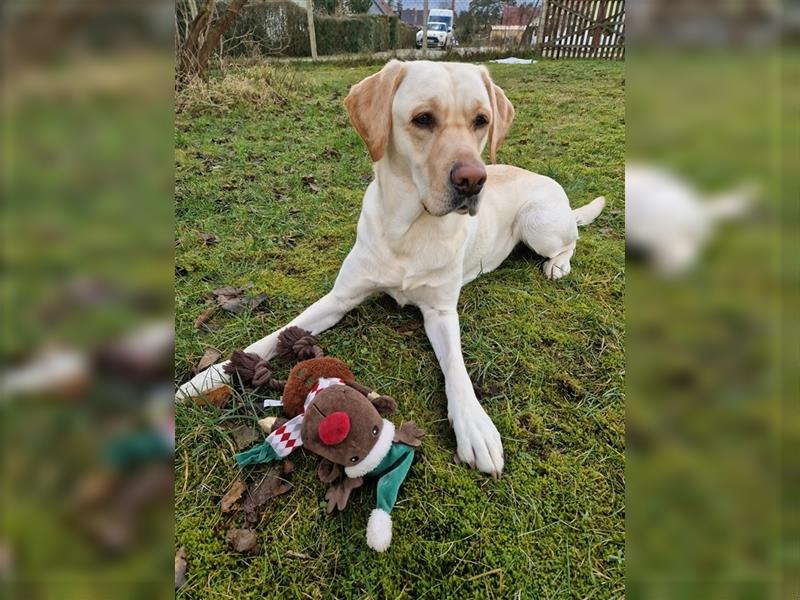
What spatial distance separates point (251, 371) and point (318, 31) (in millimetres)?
15413

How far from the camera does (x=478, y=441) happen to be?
6.08 ft

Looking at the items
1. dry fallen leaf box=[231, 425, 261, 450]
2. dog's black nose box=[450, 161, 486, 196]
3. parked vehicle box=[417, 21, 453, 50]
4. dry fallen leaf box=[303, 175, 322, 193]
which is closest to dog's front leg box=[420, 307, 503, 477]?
dog's black nose box=[450, 161, 486, 196]

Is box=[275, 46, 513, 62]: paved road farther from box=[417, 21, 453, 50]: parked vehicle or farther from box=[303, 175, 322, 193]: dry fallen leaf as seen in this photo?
box=[303, 175, 322, 193]: dry fallen leaf

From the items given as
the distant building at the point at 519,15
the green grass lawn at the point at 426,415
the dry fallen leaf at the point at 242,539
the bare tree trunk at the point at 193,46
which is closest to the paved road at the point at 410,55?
the distant building at the point at 519,15

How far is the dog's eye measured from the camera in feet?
7.30

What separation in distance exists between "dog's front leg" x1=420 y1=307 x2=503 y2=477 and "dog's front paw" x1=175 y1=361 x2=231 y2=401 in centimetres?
104

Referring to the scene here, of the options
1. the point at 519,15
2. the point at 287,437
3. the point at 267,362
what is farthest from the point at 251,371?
the point at 519,15

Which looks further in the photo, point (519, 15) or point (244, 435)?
point (519, 15)

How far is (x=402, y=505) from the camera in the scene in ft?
5.52

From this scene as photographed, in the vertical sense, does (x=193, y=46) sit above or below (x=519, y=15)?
below

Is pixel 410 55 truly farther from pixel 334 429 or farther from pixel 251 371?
pixel 334 429
